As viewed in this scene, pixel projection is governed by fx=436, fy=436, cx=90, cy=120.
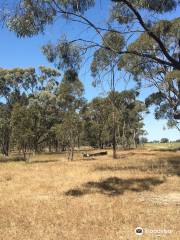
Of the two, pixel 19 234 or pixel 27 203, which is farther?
pixel 27 203

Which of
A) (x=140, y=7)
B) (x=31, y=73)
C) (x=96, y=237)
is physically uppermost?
(x=31, y=73)

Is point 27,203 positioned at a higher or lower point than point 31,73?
lower

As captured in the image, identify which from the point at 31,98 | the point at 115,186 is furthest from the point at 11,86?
the point at 115,186

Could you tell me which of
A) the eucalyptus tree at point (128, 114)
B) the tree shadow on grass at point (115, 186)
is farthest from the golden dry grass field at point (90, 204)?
the eucalyptus tree at point (128, 114)

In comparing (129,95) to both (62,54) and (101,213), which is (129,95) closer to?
(62,54)

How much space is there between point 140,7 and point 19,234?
10.5 meters

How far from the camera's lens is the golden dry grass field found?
10.5 meters

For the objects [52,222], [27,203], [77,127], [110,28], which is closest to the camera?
[52,222]

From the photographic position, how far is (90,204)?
14.2 meters

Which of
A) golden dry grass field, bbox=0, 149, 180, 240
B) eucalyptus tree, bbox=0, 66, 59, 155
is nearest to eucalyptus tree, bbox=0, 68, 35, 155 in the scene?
eucalyptus tree, bbox=0, 66, 59, 155

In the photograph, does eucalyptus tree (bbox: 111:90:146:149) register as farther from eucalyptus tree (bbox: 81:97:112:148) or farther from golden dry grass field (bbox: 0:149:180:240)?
golden dry grass field (bbox: 0:149:180:240)

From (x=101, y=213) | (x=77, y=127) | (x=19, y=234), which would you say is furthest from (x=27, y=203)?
(x=77, y=127)

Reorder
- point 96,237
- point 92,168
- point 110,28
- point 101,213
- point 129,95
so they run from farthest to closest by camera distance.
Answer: point 129,95 → point 92,168 → point 110,28 → point 101,213 → point 96,237

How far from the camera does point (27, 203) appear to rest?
14688mm
